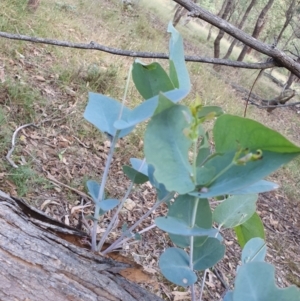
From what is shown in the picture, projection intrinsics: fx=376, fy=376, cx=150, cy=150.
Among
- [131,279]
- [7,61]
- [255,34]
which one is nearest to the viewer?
[131,279]

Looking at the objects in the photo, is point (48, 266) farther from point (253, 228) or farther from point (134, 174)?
point (253, 228)

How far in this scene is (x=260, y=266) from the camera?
375mm

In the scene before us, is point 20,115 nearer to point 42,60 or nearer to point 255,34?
point 42,60

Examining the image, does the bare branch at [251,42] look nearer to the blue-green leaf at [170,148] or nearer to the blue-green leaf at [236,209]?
the blue-green leaf at [236,209]

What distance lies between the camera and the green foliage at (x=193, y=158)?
34 cm

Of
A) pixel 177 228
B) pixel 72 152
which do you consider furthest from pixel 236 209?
pixel 72 152

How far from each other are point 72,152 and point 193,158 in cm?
190

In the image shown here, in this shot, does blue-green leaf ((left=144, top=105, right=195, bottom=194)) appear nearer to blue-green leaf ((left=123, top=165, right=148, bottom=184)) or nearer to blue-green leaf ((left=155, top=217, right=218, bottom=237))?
blue-green leaf ((left=155, top=217, right=218, bottom=237))

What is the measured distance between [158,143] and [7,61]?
8.79ft

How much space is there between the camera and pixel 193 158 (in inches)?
14.6

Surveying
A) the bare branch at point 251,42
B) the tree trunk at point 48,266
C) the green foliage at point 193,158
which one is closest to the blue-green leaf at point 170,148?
the green foliage at point 193,158

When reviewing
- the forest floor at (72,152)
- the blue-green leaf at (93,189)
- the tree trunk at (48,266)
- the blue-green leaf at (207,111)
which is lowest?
the forest floor at (72,152)

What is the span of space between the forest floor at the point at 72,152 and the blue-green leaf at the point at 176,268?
206 mm

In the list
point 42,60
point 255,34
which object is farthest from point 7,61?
point 255,34
